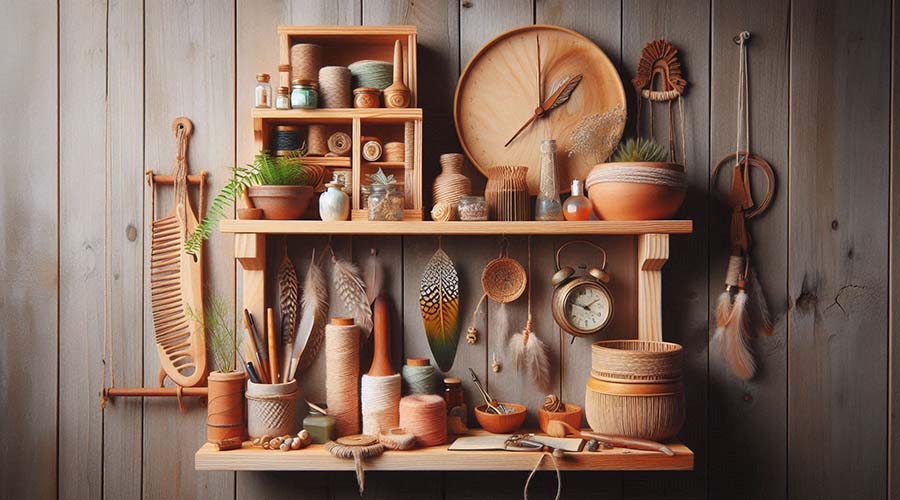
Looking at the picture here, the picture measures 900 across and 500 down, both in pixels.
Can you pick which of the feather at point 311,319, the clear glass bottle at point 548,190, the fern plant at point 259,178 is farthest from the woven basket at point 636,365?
the fern plant at point 259,178

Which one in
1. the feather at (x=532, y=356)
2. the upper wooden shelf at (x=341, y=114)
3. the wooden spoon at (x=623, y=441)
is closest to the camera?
the wooden spoon at (x=623, y=441)

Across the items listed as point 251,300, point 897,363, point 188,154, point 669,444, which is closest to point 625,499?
point 669,444

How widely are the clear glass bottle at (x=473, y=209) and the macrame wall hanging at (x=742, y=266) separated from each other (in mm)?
598

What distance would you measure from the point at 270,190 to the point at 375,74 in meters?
0.37

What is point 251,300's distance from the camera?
172cm

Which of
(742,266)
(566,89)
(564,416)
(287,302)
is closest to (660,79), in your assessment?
(566,89)

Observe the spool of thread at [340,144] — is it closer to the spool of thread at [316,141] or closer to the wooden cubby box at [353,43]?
the spool of thread at [316,141]

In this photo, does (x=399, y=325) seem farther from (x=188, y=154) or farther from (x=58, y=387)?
(x=58, y=387)

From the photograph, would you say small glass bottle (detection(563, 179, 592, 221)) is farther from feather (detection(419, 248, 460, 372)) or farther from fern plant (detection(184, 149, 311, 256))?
fern plant (detection(184, 149, 311, 256))

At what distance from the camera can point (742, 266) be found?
1.75m

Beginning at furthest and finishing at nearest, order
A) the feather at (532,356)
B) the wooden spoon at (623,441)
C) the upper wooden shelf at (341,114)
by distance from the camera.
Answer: the feather at (532,356)
the upper wooden shelf at (341,114)
the wooden spoon at (623,441)

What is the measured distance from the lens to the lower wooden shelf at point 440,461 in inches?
60.6

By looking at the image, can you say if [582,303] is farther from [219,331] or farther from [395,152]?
[219,331]

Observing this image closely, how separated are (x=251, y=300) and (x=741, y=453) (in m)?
1.25
